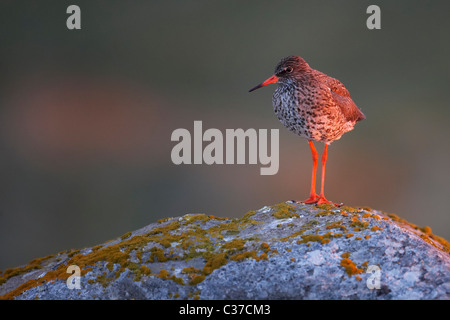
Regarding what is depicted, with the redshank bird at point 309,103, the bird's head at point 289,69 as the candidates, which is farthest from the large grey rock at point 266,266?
the bird's head at point 289,69

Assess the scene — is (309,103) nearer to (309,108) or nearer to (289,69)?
(309,108)

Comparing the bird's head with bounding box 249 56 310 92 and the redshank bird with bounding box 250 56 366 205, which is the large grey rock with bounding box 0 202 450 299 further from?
the bird's head with bounding box 249 56 310 92

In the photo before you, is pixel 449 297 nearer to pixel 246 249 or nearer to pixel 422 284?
pixel 422 284

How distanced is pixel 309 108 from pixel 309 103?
11cm

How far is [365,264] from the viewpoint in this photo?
19.1ft

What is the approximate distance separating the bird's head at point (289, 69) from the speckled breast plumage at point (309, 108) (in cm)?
17

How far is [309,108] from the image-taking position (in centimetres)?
945

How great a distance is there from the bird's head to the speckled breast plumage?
17 centimetres

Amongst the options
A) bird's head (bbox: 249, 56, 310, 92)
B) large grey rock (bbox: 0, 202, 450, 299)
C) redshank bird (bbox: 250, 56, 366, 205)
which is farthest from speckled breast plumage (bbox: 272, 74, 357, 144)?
large grey rock (bbox: 0, 202, 450, 299)

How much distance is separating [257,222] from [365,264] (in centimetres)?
229

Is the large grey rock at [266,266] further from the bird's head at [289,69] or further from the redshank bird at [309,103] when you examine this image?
the bird's head at [289,69]

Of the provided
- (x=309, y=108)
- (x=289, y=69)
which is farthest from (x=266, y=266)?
(x=289, y=69)

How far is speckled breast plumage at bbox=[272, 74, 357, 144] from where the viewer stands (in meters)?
9.48

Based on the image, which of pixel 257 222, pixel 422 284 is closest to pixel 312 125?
pixel 257 222
